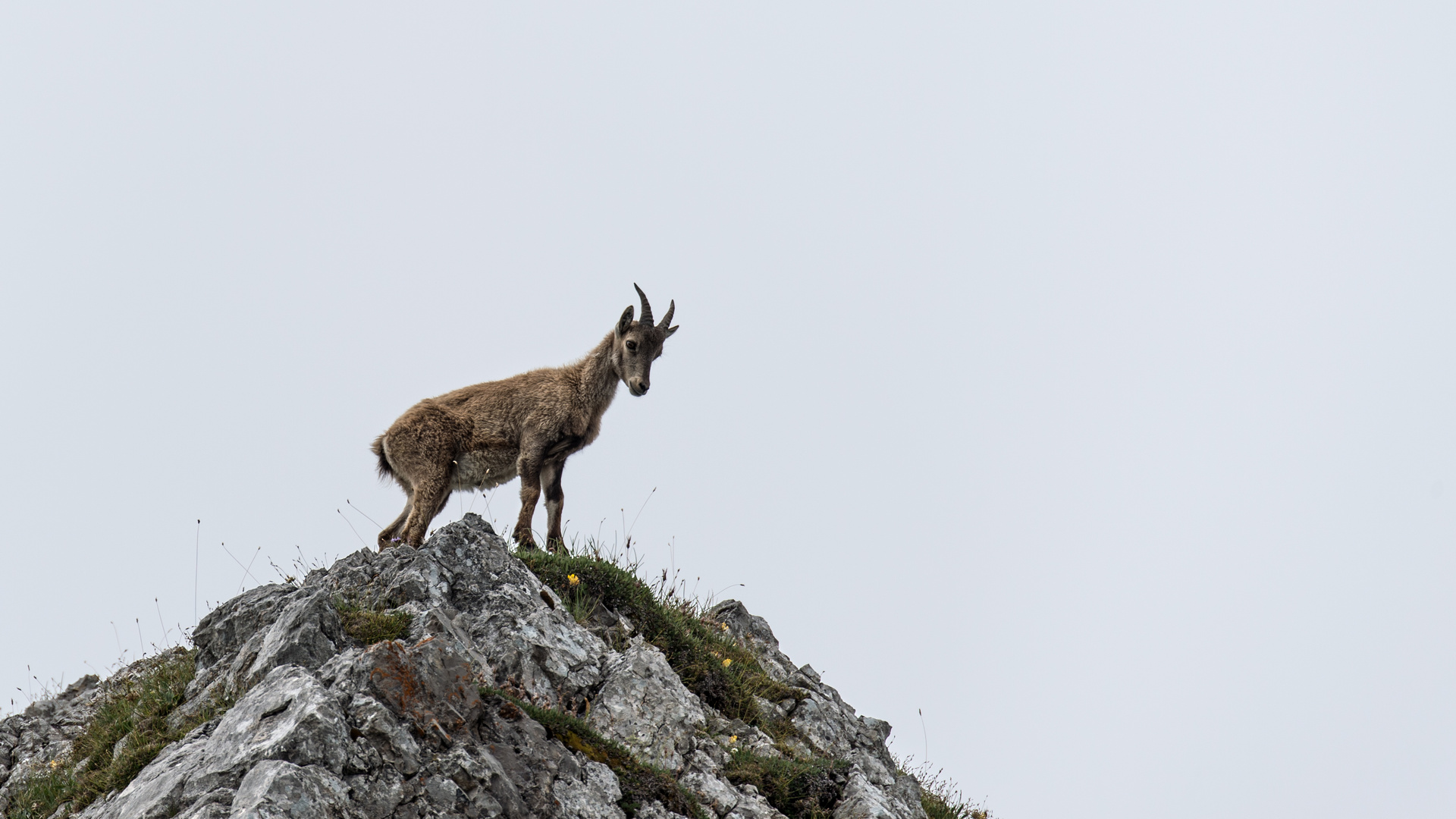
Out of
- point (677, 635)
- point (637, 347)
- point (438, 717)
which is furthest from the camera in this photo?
point (637, 347)

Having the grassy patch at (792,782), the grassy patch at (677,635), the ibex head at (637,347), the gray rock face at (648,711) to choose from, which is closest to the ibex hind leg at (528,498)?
the grassy patch at (677,635)

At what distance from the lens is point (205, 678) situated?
890 centimetres

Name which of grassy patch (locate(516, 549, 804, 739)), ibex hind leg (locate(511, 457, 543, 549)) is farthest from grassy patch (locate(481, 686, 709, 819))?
ibex hind leg (locate(511, 457, 543, 549))

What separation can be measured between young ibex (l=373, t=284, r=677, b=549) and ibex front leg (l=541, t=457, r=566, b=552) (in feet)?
0.03

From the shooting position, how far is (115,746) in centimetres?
827

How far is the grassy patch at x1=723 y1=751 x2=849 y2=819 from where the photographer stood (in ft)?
29.5

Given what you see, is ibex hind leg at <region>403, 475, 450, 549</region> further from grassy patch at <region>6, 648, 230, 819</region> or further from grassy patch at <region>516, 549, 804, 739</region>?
grassy patch at <region>6, 648, 230, 819</region>

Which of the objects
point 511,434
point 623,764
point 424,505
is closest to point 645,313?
point 511,434

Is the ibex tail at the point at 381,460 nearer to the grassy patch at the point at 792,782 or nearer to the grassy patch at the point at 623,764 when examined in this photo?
the grassy patch at the point at 623,764

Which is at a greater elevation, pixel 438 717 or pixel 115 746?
pixel 438 717

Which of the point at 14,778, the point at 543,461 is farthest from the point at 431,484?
the point at 14,778

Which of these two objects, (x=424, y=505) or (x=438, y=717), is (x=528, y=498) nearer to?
(x=424, y=505)

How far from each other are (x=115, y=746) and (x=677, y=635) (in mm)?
5377

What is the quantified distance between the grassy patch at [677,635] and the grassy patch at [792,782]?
1.17 meters
